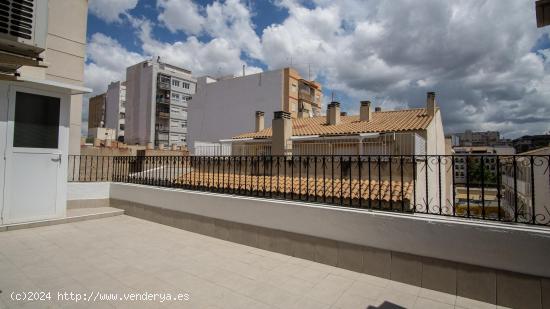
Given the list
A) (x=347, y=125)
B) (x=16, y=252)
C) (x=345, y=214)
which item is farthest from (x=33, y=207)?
(x=347, y=125)

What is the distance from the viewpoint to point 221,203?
601 centimetres

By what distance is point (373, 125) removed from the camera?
18453 millimetres

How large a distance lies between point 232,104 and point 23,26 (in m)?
33.7

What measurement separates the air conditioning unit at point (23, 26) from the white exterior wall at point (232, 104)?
2903 centimetres

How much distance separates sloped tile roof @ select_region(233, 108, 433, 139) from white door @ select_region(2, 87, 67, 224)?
46.3 feet

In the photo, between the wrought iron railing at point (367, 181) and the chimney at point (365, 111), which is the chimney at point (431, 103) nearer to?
the chimney at point (365, 111)

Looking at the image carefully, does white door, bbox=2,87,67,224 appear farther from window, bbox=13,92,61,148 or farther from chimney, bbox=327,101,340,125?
chimney, bbox=327,101,340,125

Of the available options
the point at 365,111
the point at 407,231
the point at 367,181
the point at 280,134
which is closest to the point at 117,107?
the point at 365,111

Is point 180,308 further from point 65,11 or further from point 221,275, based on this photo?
point 65,11

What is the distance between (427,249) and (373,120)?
56.8ft

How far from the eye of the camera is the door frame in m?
5.79

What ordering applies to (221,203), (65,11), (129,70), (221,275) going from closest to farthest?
1. (221,275)
2. (221,203)
3. (65,11)
4. (129,70)

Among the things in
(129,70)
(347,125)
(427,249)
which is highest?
(129,70)

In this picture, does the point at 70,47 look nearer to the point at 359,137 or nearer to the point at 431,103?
the point at 359,137
